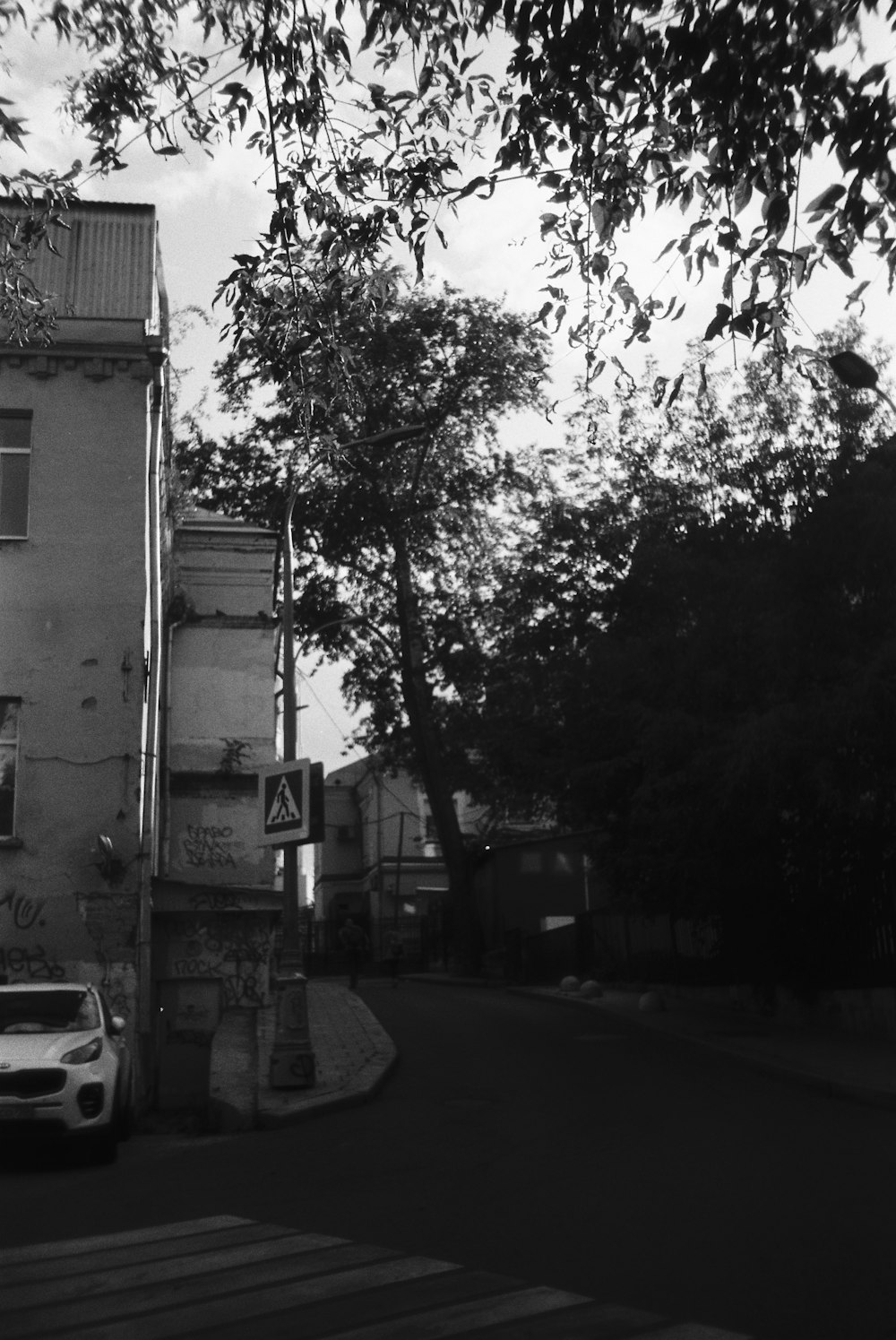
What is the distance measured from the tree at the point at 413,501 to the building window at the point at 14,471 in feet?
49.5

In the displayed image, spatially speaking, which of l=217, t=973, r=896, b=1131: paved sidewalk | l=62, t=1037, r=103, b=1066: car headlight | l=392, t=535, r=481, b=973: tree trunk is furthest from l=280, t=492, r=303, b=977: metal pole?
l=392, t=535, r=481, b=973: tree trunk

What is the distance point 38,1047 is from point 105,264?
440 inches

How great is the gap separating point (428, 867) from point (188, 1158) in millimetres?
60889

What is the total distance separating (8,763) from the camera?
1720 centimetres

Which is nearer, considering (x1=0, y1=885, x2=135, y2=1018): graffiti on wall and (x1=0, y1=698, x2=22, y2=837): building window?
(x1=0, y1=885, x2=135, y2=1018): graffiti on wall

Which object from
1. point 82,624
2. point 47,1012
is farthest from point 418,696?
point 47,1012

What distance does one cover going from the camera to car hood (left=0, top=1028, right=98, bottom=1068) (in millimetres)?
12031

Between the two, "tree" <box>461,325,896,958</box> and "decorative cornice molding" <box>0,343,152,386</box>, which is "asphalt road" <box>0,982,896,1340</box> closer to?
"tree" <box>461,325,896,958</box>

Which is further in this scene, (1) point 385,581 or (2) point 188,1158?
(1) point 385,581

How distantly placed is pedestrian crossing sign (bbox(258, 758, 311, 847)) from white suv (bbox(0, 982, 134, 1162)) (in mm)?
2603

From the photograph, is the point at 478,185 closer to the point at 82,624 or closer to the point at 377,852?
the point at 82,624

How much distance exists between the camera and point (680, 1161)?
9898 millimetres

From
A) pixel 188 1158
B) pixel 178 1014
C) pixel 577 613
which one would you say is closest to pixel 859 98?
pixel 188 1158

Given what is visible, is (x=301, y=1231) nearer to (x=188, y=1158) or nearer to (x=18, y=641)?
(x=188, y=1158)
